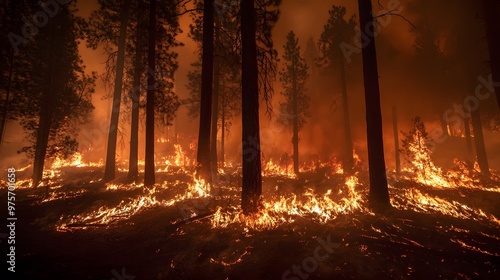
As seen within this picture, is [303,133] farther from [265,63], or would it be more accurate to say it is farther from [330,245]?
[330,245]

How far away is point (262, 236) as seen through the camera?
663 cm

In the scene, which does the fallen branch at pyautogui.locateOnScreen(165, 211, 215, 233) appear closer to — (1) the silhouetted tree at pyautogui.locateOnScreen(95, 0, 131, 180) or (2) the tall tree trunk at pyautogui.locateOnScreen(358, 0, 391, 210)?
(2) the tall tree trunk at pyautogui.locateOnScreen(358, 0, 391, 210)

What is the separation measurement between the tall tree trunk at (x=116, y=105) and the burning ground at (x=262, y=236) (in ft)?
16.9

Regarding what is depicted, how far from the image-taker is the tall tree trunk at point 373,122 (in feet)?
29.5

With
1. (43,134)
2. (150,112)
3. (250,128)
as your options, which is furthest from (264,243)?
(43,134)

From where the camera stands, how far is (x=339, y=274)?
186 inches

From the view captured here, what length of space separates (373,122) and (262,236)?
5.96 metres

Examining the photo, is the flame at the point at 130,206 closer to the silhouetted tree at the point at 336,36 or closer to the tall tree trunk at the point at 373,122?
the tall tree trunk at the point at 373,122

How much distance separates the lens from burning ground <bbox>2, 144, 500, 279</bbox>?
4.93 meters

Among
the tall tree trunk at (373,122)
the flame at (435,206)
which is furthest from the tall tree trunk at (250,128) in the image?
the flame at (435,206)

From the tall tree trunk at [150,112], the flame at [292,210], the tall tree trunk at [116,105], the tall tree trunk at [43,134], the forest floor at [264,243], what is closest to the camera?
the forest floor at [264,243]

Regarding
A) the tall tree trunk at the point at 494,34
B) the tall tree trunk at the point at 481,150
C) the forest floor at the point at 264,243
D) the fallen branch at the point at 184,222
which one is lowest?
the forest floor at the point at 264,243

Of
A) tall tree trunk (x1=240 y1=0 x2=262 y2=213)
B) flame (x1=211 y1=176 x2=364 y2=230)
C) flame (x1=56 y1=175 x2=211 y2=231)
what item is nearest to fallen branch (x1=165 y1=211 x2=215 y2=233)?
flame (x1=211 y1=176 x2=364 y2=230)

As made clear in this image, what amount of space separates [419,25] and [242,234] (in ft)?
105
